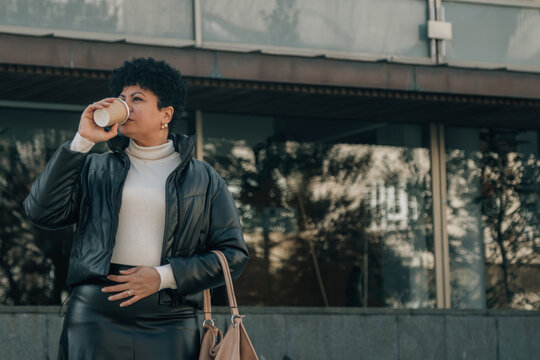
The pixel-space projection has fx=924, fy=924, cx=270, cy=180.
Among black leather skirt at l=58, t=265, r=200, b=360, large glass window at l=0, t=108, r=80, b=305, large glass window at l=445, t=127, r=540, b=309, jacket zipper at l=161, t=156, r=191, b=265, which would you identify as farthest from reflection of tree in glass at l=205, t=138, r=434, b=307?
black leather skirt at l=58, t=265, r=200, b=360

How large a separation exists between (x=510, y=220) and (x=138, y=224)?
327 inches

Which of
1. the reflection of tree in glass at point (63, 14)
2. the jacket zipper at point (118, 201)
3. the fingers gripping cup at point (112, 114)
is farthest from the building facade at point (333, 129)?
the fingers gripping cup at point (112, 114)

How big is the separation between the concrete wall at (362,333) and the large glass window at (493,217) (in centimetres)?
166

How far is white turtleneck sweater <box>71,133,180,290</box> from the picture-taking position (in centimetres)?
294

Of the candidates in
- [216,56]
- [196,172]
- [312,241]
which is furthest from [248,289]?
[196,172]

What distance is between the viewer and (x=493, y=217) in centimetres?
1059

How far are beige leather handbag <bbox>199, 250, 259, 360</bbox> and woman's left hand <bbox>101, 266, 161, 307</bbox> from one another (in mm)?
230

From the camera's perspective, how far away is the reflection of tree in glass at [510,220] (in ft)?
34.5

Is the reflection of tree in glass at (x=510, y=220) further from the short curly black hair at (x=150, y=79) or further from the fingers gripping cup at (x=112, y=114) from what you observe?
the fingers gripping cup at (x=112, y=114)

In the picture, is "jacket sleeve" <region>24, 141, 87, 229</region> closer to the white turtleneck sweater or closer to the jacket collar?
the white turtleneck sweater

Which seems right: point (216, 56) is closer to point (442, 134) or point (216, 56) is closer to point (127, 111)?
point (442, 134)

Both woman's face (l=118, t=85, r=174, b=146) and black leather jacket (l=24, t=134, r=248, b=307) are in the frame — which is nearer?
black leather jacket (l=24, t=134, r=248, b=307)

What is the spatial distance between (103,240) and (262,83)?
6.03m

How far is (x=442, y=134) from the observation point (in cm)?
1049
